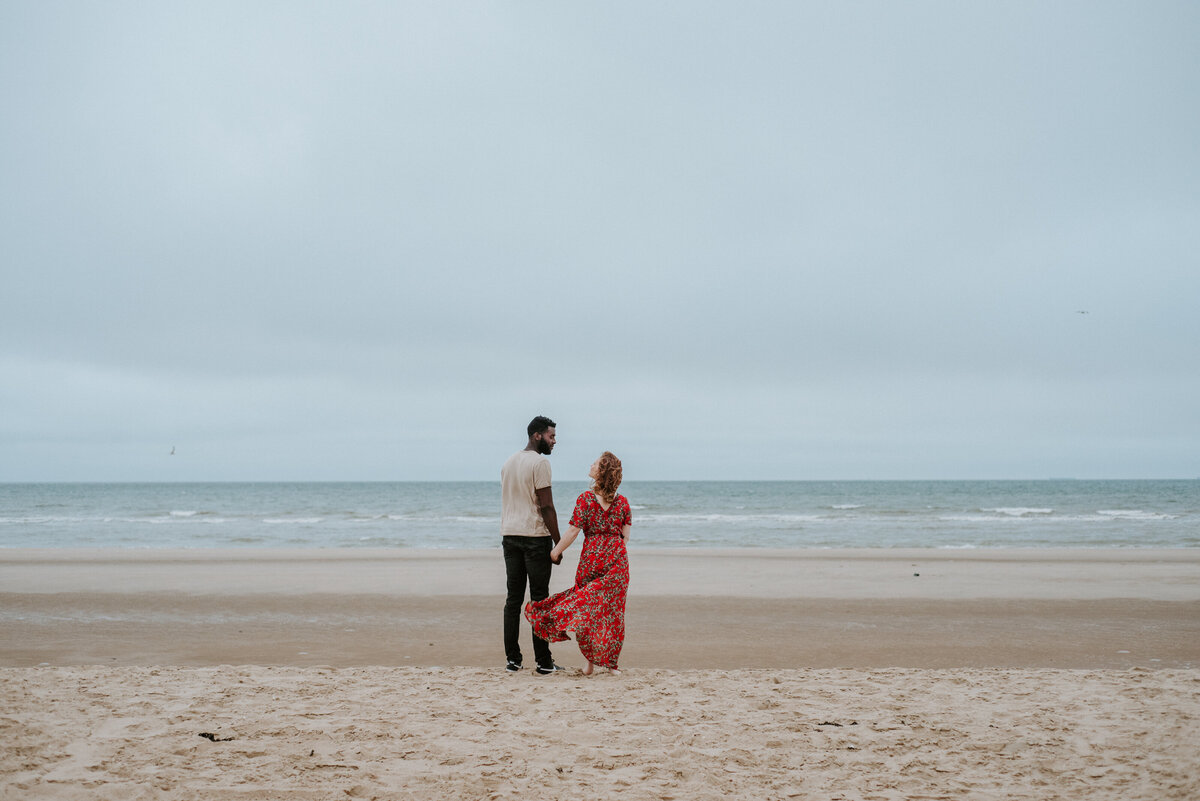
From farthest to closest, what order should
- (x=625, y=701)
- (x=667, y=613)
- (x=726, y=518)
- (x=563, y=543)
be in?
(x=726, y=518), (x=667, y=613), (x=563, y=543), (x=625, y=701)

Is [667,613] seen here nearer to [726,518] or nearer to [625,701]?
[625,701]

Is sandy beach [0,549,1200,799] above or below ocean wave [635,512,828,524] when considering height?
above

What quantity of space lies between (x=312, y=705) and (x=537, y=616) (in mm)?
1687

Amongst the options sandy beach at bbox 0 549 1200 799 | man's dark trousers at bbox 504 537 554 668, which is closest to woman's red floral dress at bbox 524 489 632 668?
man's dark trousers at bbox 504 537 554 668

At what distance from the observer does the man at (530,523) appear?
19.0ft

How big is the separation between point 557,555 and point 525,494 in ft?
1.70

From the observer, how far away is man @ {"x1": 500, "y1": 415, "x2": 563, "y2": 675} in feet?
19.0

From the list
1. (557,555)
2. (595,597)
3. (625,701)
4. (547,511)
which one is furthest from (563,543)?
(625,701)

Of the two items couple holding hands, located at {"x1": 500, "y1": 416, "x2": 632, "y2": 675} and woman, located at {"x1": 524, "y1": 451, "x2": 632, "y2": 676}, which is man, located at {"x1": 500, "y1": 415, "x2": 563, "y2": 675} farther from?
woman, located at {"x1": 524, "y1": 451, "x2": 632, "y2": 676}

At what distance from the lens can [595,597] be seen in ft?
19.4

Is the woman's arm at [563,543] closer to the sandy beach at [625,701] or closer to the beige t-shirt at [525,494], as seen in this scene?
the beige t-shirt at [525,494]

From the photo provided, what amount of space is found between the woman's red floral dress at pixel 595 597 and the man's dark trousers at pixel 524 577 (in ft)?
0.40

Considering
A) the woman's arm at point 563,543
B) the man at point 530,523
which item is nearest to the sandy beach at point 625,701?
the man at point 530,523

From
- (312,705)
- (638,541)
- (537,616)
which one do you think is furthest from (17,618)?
(638,541)
